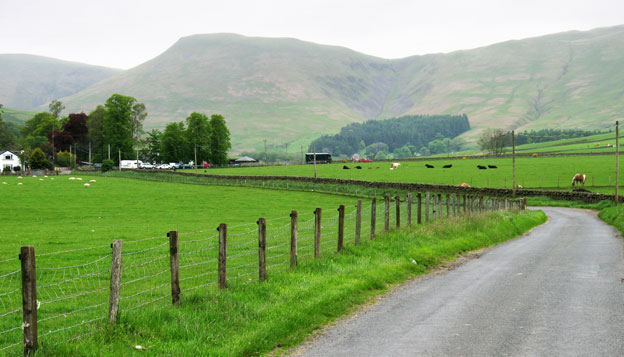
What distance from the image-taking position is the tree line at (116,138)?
139 metres

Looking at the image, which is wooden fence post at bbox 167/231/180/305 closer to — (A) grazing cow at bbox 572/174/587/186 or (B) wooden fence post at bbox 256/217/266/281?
(B) wooden fence post at bbox 256/217/266/281

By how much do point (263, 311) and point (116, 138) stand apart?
450ft

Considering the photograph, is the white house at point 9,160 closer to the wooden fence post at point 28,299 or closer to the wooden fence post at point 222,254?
the wooden fence post at point 222,254

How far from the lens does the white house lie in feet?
474

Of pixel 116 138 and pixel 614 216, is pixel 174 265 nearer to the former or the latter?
pixel 614 216

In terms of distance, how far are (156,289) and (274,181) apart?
6938 cm

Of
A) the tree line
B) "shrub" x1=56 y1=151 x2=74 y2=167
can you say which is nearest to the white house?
the tree line

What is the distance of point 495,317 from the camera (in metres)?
11.0

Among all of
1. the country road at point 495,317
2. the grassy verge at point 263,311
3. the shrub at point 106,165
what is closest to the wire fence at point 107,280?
the grassy verge at point 263,311

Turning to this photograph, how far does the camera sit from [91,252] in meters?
23.5

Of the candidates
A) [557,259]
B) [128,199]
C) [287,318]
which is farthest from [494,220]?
[128,199]

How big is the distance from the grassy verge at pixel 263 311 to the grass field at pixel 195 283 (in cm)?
2

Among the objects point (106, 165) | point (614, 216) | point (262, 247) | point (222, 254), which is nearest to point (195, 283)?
point (262, 247)

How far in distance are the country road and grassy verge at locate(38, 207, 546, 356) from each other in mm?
687
